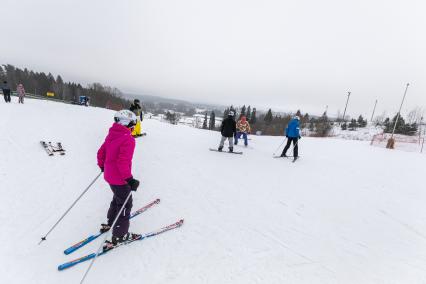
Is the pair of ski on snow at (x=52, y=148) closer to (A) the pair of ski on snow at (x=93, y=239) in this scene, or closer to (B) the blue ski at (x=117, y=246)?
(A) the pair of ski on snow at (x=93, y=239)

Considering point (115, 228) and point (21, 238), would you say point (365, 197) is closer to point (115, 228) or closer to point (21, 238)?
point (115, 228)

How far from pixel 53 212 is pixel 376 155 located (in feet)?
47.7

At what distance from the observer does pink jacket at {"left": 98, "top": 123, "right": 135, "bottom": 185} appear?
338cm

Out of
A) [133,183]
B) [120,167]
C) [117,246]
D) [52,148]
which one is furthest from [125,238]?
[52,148]

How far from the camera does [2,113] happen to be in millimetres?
10281

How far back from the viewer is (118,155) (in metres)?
3.40

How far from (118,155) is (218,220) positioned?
2374mm

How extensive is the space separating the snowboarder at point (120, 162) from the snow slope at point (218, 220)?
49 cm

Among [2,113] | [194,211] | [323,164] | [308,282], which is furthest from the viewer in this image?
[2,113]

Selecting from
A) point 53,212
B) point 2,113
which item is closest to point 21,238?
point 53,212

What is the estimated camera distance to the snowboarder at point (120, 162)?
3.38 metres

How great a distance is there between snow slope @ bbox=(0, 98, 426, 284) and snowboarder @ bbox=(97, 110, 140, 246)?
0.49 metres

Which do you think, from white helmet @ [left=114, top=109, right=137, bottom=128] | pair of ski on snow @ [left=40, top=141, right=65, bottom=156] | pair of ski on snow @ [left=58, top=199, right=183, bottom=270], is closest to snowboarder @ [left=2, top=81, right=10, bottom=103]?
pair of ski on snow @ [left=40, top=141, right=65, bottom=156]

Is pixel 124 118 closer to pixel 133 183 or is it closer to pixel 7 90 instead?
pixel 133 183
